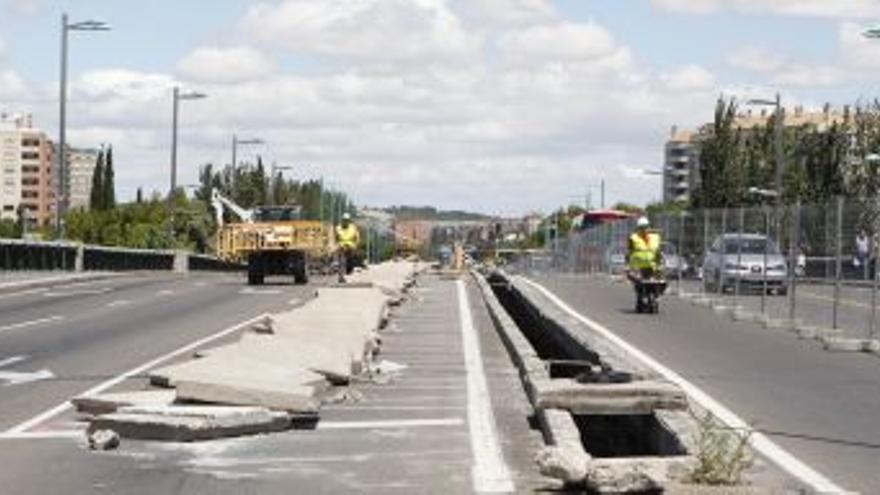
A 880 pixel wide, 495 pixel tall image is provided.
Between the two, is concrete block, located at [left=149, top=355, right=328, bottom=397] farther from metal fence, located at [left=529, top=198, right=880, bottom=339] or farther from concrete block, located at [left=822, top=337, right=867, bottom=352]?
metal fence, located at [left=529, top=198, right=880, bottom=339]

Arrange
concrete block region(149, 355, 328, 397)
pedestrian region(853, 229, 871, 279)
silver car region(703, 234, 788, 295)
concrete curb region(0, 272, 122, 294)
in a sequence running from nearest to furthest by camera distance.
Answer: concrete block region(149, 355, 328, 397), pedestrian region(853, 229, 871, 279), silver car region(703, 234, 788, 295), concrete curb region(0, 272, 122, 294)

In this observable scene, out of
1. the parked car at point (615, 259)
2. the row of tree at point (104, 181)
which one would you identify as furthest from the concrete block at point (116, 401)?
the row of tree at point (104, 181)

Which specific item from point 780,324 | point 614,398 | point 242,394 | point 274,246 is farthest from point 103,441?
point 274,246

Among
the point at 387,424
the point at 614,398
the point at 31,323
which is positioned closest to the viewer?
Answer: the point at 614,398

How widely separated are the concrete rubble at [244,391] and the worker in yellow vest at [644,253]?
13.7 metres

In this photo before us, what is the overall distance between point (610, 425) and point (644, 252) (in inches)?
768

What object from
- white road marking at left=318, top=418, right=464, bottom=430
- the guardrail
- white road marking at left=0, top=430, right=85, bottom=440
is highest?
the guardrail

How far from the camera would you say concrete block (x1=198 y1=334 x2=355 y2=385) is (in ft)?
56.4

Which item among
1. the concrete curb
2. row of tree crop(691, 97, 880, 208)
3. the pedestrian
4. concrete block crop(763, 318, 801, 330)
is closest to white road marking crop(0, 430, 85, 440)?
the pedestrian

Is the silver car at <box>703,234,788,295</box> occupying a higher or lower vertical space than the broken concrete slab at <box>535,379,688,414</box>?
higher

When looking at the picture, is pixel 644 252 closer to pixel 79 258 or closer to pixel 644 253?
pixel 644 253

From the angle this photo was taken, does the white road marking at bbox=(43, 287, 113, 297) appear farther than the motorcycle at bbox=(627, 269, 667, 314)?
Yes

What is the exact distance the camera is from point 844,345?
24594mm

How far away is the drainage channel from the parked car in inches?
1536
